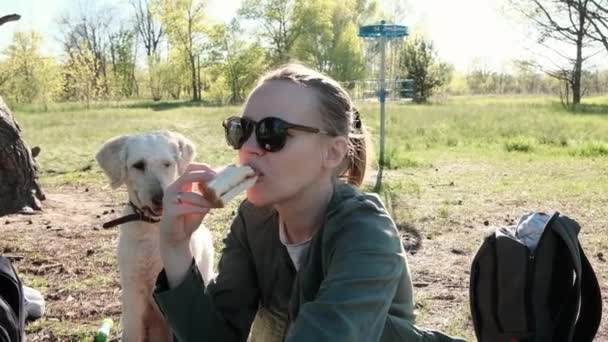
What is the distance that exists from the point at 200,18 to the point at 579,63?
86.5 feet

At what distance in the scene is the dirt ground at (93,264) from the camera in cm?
386

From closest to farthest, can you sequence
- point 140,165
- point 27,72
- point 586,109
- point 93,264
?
point 140,165
point 93,264
point 586,109
point 27,72

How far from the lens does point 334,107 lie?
173cm

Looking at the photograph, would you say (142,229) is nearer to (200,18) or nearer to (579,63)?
(579,63)

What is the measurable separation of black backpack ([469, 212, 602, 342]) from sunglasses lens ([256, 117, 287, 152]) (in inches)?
27.7

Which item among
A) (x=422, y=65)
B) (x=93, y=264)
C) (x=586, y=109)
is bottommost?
(x=93, y=264)

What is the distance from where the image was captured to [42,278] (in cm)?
474

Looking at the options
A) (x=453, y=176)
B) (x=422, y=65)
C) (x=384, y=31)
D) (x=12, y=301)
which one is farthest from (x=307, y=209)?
(x=422, y=65)

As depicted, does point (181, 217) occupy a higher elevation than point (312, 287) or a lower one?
higher

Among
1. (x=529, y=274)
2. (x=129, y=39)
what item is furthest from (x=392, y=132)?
(x=129, y=39)

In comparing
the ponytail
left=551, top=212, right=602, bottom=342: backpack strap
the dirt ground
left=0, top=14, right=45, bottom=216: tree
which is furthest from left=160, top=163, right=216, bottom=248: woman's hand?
left=0, top=14, right=45, bottom=216: tree

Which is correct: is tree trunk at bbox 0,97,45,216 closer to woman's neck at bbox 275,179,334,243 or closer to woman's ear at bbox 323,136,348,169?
woman's neck at bbox 275,179,334,243

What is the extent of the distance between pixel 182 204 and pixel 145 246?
68.8 inches

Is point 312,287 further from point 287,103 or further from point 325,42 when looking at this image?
point 325,42
